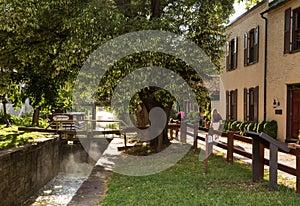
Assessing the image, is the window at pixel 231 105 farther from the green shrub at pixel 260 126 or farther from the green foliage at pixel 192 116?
the green foliage at pixel 192 116

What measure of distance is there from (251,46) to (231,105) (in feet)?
15.0

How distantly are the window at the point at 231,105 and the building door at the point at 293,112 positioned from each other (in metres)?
6.63

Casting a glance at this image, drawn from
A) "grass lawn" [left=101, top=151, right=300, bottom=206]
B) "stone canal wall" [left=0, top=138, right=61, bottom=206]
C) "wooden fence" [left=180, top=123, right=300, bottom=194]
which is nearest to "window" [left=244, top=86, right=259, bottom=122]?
"wooden fence" [left=180, top=123, right=300, bottom=194]

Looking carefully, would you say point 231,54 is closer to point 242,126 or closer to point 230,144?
point 242,126

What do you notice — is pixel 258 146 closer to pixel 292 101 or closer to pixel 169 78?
pixel 169 78

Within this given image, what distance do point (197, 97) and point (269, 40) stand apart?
20.1 feet

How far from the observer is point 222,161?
12188 mm

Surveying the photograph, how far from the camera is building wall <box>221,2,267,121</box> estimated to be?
18672 millimetres

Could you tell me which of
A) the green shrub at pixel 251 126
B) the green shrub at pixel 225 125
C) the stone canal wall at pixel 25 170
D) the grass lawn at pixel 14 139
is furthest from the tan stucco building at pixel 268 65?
the grass lawn at pixel 14 139

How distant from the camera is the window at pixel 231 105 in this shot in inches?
902

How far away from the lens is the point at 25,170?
1020 cm

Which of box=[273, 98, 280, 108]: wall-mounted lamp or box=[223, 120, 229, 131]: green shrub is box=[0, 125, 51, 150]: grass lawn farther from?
box=[223, 120, 229, 131]: green shrub

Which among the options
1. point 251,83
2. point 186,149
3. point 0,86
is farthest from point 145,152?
point 251,83

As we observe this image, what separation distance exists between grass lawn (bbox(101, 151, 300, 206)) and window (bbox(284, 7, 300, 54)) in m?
6.98
